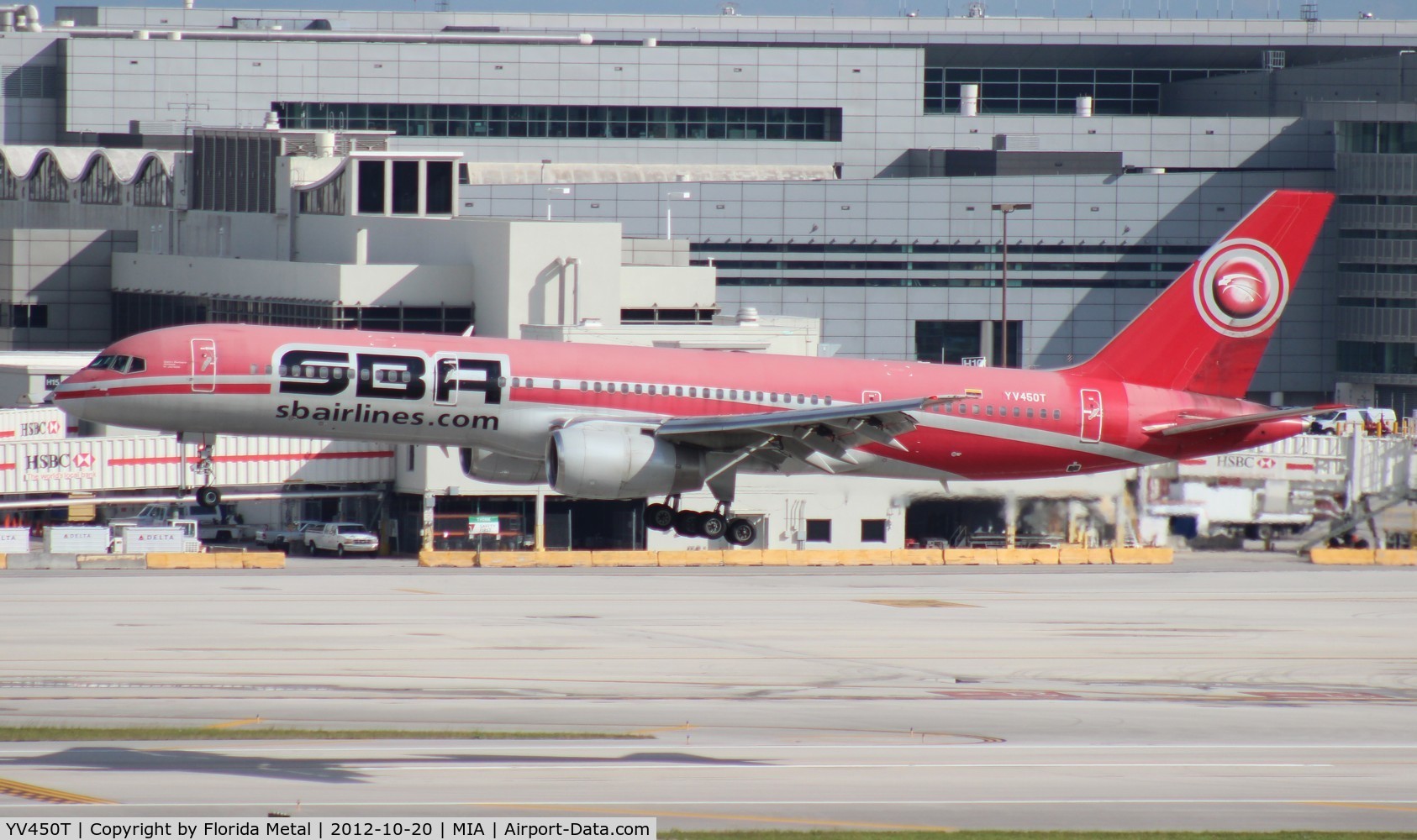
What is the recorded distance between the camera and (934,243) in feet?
441

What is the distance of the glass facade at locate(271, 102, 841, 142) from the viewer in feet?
492

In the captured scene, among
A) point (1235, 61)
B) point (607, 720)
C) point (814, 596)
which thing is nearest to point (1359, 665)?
point (814, 596)

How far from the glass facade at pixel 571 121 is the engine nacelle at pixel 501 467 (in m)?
101

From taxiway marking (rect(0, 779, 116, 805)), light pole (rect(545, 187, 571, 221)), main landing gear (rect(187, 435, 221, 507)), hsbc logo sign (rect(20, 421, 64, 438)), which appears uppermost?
light pole (rect(545, 187, 571, 221))

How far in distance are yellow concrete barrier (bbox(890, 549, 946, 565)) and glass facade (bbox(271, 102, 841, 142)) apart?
83.9 metres

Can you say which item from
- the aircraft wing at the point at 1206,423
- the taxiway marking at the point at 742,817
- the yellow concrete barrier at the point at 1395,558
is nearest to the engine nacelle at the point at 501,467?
the aircraft wing at the point at 1206,423

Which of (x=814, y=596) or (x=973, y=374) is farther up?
(x=973, y=374)

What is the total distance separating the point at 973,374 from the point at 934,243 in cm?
8154

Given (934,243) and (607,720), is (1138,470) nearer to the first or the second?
(607,720)

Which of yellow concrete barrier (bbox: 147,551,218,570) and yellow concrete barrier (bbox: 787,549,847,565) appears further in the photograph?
yellow concrete barrier (bbox: 787,549,847,565)

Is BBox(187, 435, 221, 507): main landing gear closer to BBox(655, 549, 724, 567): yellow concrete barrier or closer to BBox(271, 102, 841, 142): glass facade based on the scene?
BBox(655, 549, 724, 567): yellow concrete barrier

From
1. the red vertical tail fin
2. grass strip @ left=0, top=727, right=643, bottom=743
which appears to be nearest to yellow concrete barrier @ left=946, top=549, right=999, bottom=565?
the red vertical tail fin

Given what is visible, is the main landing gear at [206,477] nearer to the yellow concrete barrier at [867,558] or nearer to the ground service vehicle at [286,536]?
the yellow concrete barrier at [867,558]

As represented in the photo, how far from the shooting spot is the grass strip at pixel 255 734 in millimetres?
37812
